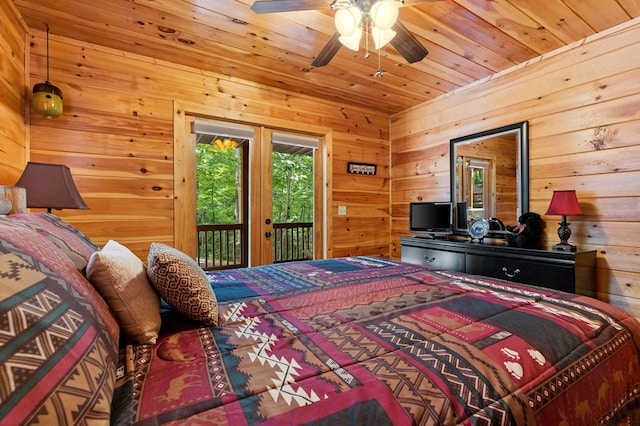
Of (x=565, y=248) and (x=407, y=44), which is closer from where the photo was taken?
(x=407, y=44)

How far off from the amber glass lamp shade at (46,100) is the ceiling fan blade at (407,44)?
8.23 ft

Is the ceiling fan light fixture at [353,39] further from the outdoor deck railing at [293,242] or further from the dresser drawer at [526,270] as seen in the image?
the outdoor deck railing at [293,242]

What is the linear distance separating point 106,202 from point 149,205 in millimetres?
327

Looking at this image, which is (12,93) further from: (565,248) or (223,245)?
(565,248)

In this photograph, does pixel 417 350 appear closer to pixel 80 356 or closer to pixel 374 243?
pixel 80 356

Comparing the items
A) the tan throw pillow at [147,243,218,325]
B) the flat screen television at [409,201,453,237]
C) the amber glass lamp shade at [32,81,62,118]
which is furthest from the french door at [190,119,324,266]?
the tan throw pillow at [147,243,218,325]

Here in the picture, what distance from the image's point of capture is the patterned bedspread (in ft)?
2.06

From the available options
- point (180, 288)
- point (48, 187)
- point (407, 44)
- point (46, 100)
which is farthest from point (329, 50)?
point (46, 100)

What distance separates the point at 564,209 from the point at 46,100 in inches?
158

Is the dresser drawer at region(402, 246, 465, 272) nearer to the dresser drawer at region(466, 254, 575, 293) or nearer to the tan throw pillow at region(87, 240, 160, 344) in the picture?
the dresser drawer at region(466, 254, 575, 293)

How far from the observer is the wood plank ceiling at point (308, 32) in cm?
211

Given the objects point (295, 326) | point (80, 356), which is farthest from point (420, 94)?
point (80, 356)

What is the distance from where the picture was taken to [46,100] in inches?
87.6

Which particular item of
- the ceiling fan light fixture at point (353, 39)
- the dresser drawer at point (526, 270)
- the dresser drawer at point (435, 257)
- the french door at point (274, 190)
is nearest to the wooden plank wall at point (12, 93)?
the french door at point (274, 190)
